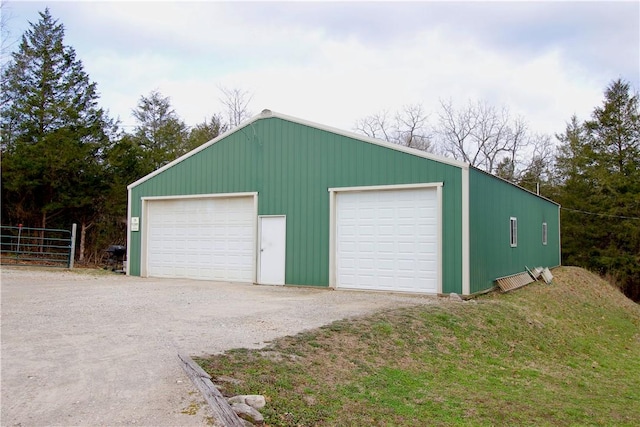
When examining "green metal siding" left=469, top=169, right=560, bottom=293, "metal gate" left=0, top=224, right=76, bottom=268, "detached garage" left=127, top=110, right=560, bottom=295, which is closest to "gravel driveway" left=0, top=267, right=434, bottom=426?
"detached garage" left=127, top=110, right=560, bottom=295

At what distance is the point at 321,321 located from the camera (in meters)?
6.86

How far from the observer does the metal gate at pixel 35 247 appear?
1481 centimetres

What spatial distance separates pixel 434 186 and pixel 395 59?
12.4 meters

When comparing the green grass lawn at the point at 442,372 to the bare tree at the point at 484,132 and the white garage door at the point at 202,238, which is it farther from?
the bare tree at the point at 484,132

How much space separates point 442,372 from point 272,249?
6.87 meters

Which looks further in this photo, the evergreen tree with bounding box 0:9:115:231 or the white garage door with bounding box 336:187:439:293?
the evergreen tree with bounding box 0:9:115:231

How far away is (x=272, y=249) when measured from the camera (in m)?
12.0

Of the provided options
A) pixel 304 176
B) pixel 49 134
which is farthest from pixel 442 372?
pixel 49 134

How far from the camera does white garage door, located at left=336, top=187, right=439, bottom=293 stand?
10180 millimetres

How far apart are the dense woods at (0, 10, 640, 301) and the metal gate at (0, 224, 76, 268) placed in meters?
0.56

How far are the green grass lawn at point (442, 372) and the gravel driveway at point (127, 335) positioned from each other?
21.5 inches

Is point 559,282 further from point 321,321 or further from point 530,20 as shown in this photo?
point 321,321

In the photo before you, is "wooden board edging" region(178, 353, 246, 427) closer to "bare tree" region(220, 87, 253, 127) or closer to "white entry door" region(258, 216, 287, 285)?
"white entry door" region(258, 216, 287, 285)

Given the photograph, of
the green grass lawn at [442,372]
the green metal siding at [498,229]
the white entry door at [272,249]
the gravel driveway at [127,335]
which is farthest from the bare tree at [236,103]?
the green grass lawn at [442,372]
